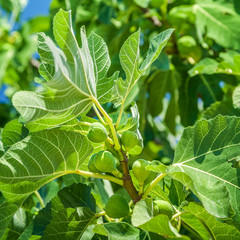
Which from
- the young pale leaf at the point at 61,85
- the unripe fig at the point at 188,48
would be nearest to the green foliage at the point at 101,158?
the young pale leaf at the point at 61,85

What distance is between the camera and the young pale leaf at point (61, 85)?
0.75 m

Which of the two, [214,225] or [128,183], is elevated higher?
[128,183]

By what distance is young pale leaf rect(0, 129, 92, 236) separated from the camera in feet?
2.66

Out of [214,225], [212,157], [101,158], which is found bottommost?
[214,225]

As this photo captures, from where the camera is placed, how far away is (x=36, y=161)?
832 mm

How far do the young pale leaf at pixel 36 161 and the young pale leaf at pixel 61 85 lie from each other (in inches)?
1.3

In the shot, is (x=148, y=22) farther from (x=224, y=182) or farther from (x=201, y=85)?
(x=224, y=182)

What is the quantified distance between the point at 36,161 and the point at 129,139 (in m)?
0.21

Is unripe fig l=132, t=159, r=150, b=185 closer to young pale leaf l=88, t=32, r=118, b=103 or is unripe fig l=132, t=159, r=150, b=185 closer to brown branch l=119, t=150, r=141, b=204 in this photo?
brown branch l=119, t=150, r=141, b=204

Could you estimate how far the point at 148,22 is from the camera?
→ 2.08 m

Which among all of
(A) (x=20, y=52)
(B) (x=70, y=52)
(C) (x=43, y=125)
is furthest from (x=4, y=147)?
(A) (x=20, y=52)

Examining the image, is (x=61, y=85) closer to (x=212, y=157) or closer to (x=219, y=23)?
(x=212, y=157)

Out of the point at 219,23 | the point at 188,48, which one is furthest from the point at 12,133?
the point at 219,23

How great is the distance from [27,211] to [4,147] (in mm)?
258
